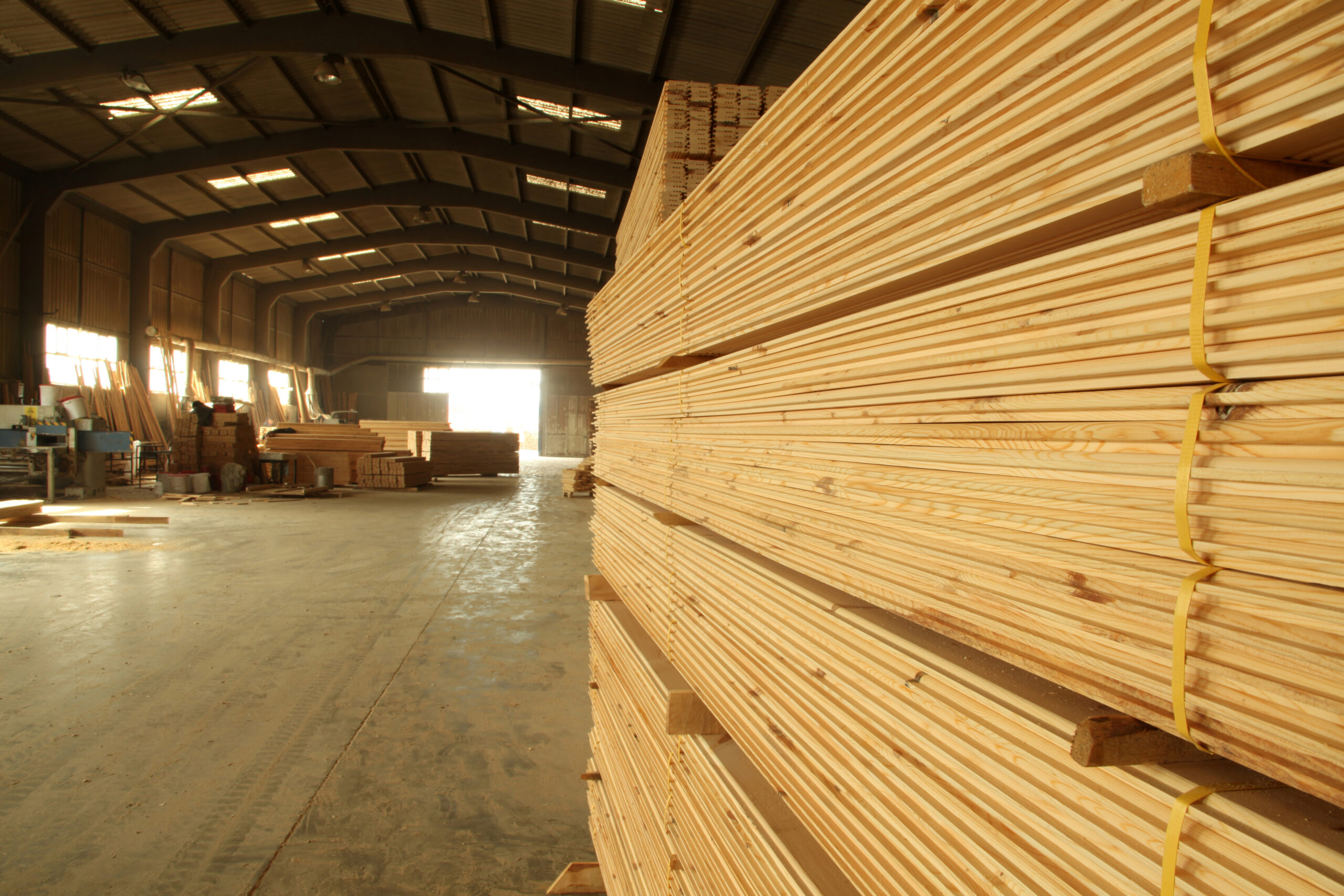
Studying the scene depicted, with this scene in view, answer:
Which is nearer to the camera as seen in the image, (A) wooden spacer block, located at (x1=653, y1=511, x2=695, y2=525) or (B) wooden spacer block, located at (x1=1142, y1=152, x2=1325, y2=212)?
(B) wooden spacer block, located at (x1=1142, y1=152, x2=1325, y2=212)

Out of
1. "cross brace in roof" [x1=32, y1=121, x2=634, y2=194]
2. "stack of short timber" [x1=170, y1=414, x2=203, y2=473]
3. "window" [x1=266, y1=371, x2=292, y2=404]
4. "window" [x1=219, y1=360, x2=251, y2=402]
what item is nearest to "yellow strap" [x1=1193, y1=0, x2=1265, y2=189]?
"cross brace in roof" [x1=32, y1=121, x2=634, y2=194]

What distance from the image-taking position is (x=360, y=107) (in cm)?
1462

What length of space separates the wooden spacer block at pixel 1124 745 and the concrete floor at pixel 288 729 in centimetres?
251

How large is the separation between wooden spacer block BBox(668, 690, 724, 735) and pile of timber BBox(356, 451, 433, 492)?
15506 millimetres

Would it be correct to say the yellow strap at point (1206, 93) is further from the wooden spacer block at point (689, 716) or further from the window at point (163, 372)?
the window at point (163, 372)

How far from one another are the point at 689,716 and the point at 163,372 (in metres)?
22.3

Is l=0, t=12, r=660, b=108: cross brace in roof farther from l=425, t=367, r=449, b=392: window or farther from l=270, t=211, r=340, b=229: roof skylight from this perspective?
l=425, t=367, r=449, b=392: window

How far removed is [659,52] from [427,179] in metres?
9.92

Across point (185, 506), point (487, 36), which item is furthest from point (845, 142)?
point (185, 506)

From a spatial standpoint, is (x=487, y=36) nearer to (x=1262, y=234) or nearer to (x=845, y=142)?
(x=845, y=142)

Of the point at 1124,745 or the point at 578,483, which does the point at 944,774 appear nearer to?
the point at 1124,745

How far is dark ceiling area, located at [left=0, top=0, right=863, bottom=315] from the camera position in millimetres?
10547

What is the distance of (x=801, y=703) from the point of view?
4.34 ft

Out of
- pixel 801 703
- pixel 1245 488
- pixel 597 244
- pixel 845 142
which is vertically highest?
pixel 597 244
